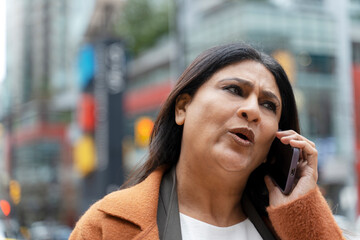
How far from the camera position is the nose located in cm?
189

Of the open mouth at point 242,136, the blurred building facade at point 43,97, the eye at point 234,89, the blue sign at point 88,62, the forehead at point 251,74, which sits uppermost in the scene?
the forehead at point 251,74

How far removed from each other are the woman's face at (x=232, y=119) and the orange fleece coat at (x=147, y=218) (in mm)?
217

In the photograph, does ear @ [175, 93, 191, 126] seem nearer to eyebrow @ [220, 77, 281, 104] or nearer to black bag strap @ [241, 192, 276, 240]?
eyebrow @ [220, 77, 281, 104]

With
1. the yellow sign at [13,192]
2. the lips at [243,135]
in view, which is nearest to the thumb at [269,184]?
the lips at [243,135]

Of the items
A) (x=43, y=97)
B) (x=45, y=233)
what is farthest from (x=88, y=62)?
(x=43, y=97)

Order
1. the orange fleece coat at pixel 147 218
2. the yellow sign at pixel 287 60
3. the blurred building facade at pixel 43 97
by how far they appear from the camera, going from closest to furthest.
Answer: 1. the orange fleece coat at pixel 147 218
2. the yellow sign at pixel 287 60
3. the blurred building facade at pixel 43 97

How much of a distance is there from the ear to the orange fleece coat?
0.81 ft

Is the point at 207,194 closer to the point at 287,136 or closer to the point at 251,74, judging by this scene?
the point at 287,136

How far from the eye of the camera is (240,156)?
1897 mm

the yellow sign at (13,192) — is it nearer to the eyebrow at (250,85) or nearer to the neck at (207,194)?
the neck at (207,194)

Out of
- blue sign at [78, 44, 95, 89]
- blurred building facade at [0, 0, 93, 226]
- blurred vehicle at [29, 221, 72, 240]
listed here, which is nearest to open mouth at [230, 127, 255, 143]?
blurred vehicle at [29, 221, 72, 240]

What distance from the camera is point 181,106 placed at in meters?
2.07

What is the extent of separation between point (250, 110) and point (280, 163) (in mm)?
412

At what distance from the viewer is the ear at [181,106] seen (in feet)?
6.73
